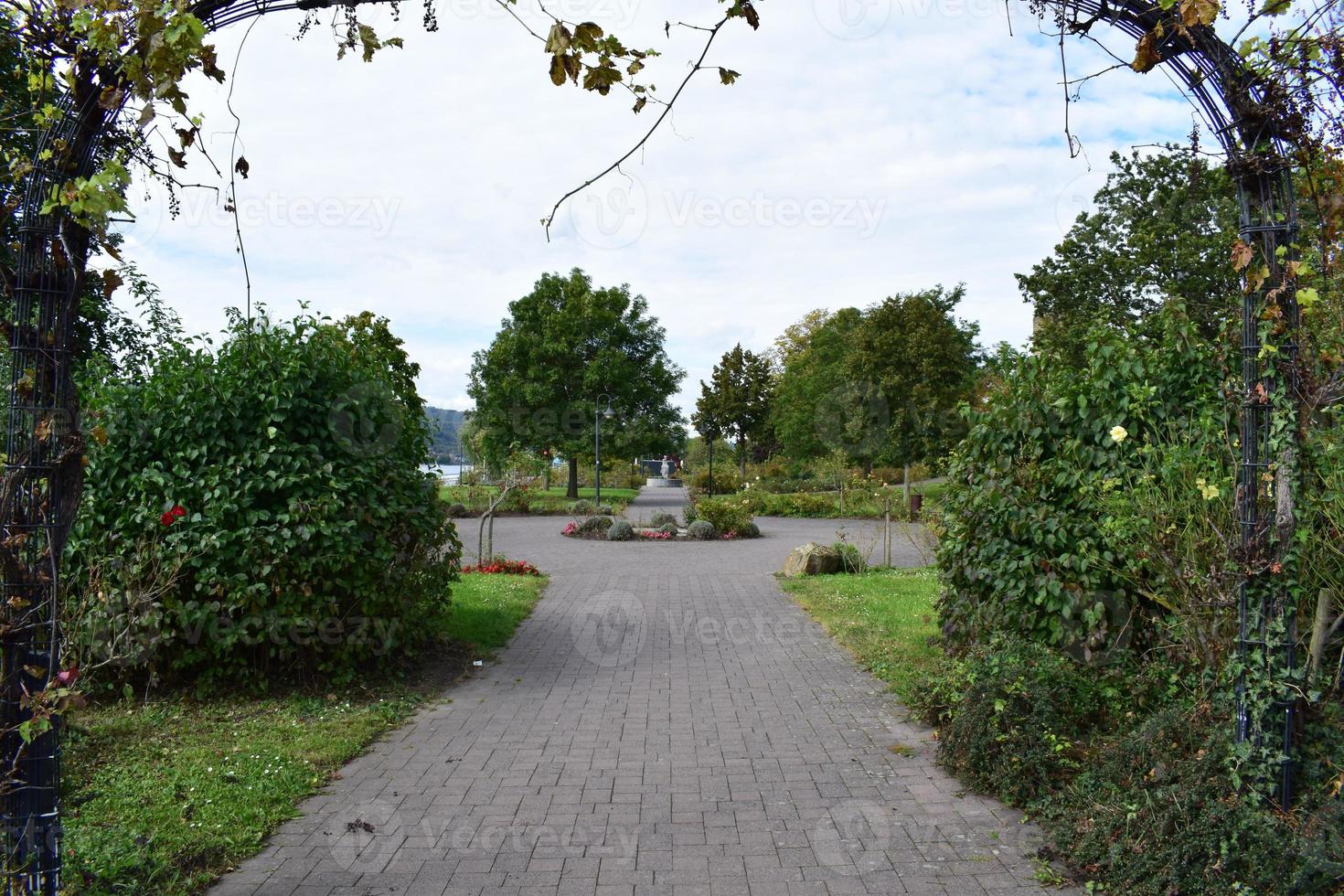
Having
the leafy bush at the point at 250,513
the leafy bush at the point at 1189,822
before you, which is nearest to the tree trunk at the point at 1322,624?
the leafy bush at the point at 1189,822

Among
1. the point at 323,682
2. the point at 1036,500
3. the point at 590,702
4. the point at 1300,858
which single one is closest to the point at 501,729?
the point at 590,702

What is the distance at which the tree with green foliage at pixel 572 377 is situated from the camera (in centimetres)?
3397

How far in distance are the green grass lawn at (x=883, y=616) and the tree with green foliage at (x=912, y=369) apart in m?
14.1

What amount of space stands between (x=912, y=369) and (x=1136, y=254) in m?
6.97

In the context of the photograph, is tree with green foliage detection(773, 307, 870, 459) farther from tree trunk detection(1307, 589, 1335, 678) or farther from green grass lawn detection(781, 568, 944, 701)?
tree trunk detection(1307, 589, 1335, 678)

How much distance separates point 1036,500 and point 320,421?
5.07 m

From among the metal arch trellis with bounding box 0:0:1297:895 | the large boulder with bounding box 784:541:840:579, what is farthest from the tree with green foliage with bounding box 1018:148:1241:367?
the metal arch trellis with bounding box 0:0:1297:895

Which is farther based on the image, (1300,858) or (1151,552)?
(1151,552)

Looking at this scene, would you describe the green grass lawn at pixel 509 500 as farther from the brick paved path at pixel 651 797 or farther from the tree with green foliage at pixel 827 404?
the brick paved path at pixel 651 797

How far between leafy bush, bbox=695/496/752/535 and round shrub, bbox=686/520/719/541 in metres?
A: 0.46

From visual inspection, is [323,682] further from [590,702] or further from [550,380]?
[550,380]

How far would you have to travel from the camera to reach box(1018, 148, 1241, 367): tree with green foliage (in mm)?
22656

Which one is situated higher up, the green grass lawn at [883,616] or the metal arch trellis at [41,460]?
the metal arch trellis at [41,460]

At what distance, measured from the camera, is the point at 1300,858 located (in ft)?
10.5
